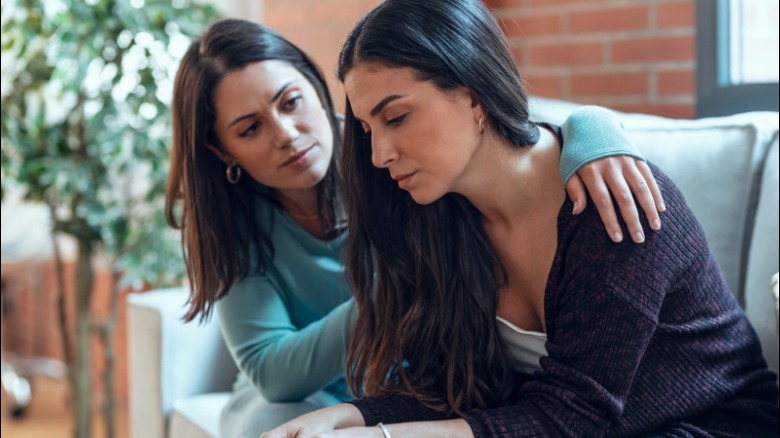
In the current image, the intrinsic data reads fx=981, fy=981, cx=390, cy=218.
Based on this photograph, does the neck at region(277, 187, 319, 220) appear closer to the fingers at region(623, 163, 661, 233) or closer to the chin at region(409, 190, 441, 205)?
the chin at region(409, 190, 441, 205)

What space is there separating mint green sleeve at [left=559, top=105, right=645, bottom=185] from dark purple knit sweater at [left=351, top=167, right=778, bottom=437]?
0.06m

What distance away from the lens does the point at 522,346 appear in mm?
1368

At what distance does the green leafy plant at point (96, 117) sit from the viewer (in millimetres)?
2262

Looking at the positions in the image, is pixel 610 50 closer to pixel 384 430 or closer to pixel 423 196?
pixel 423 196

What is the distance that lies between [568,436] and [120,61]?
Answer: 153 centimetres

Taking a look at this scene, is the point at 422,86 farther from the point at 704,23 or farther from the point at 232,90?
the point at 704,23

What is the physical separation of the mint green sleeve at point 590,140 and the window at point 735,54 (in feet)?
2.71

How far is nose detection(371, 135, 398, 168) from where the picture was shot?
1229 millimetres

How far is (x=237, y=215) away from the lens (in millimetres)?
1695

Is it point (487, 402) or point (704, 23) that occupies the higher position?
point (704, 23)

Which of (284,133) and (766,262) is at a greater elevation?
Result: (284,133)

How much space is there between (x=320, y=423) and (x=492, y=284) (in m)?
0.31

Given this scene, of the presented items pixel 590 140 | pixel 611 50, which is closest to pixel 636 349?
pixel 590 140

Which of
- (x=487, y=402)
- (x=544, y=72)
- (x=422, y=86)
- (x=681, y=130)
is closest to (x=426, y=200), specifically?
(x=422, y=86)
